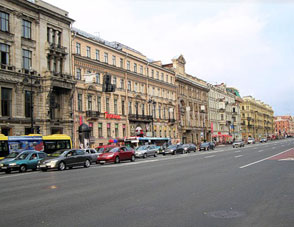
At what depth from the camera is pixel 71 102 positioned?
1811 inches

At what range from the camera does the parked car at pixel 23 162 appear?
23672mm

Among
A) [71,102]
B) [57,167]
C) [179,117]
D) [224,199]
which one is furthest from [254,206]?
[179,117]

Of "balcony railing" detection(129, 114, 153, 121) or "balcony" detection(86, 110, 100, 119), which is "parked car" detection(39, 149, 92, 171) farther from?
"balcony railing" detection(129, 114, 153, 121)

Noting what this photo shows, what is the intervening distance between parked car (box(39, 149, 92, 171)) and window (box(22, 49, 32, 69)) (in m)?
19.2

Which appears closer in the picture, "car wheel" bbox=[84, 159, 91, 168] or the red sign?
"car wheel" bbox=[84, 159, 91, 168]

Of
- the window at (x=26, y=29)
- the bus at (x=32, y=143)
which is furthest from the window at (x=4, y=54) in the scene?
the bus at (x=32, y=143)

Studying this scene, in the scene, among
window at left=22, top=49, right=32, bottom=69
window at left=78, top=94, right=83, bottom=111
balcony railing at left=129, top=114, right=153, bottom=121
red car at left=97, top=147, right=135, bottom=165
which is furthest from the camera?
balcony railing at left=129, top=114, right=153, bottom=121

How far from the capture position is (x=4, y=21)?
124ft

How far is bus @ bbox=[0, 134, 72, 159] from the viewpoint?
101 feet

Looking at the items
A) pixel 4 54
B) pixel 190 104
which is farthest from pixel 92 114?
pixel 190 104

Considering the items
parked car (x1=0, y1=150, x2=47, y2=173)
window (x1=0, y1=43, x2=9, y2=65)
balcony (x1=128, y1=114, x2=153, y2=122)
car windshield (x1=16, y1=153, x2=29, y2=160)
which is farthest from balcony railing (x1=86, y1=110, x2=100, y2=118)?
car windshield (x1=16, y1=153, x2=29, y2=160)

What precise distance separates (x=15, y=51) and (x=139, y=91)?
27721 millimetres

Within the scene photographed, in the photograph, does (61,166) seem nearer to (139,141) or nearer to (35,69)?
(35,69)

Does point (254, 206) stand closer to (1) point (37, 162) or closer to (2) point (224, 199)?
(2) point (224, 199)
